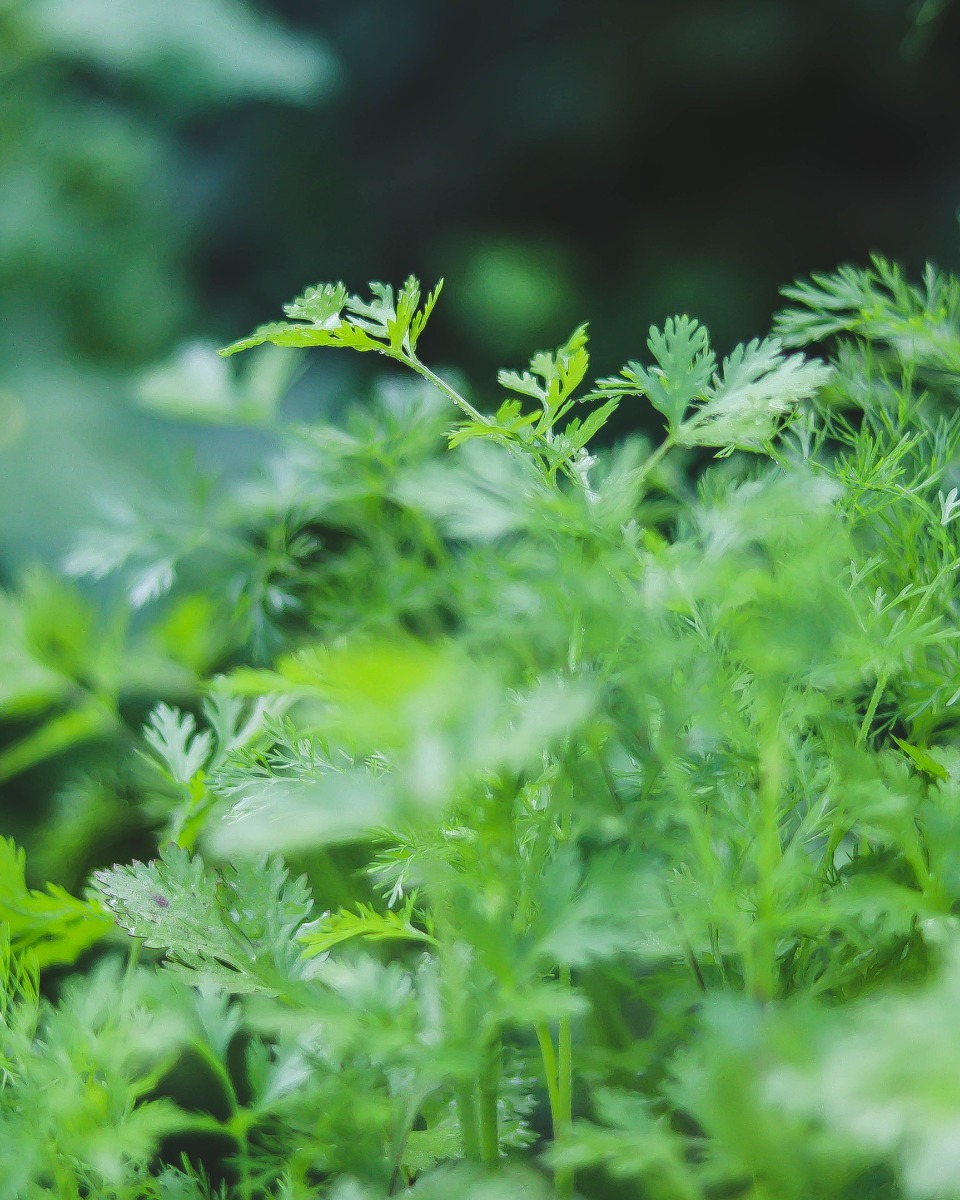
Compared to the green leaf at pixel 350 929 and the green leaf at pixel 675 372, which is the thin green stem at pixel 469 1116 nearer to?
the green leaf at pixel 350 929

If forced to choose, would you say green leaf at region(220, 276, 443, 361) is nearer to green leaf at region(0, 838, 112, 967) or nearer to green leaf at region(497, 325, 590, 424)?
green leaf at region(497, 325, 590, 424)

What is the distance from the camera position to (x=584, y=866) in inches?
10.2

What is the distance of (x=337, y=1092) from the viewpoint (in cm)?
26

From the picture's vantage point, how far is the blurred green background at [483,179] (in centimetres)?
94

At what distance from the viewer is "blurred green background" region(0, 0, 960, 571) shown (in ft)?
3.07

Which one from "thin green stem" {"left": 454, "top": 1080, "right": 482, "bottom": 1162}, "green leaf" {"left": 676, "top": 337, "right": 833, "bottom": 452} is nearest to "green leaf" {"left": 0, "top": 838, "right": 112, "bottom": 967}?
"thin green stem" {"left": 454, "top": 1080, "right": 482, "bottom": 1162}

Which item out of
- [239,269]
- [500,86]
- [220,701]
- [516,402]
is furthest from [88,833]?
[500,86]

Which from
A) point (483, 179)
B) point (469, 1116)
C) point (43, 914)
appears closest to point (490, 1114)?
point (469, 1116)

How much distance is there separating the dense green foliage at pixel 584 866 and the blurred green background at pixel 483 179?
0.67 metres

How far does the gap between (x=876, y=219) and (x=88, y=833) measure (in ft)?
3.13

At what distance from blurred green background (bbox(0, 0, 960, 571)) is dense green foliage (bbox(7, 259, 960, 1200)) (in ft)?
2.20

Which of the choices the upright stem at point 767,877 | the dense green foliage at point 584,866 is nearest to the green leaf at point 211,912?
the dense green foliage at point 584,866

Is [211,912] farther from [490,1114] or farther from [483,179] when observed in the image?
[483,179]

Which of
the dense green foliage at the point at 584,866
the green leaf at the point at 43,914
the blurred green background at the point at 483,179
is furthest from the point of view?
the blurred green background at the point at 483,179
